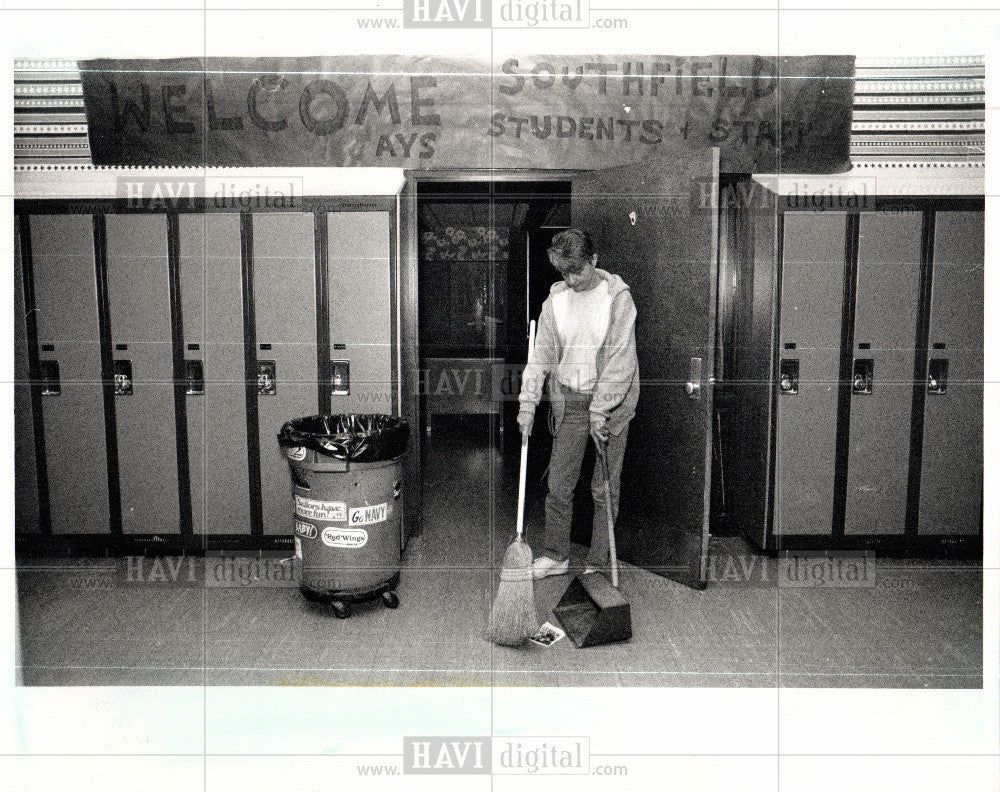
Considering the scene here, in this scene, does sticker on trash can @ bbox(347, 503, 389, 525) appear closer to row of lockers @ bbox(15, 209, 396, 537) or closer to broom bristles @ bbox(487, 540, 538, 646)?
broom bristles @ bbox(487, 540, 538, 646)

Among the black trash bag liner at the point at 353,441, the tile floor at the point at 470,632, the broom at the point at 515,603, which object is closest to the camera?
the tile floor at the point at 470,632

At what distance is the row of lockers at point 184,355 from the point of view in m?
3.63

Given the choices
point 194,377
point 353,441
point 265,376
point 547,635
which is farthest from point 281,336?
point 547,635

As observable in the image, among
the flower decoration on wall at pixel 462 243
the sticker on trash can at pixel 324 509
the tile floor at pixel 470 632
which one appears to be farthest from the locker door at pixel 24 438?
the flower decoration on wall at pixel 462 243

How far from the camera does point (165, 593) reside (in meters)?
3.30

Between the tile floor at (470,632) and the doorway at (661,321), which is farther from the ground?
the doorway at (661,321)

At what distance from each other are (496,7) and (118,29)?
76.8 inches

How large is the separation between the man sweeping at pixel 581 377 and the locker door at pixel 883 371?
1.32 m

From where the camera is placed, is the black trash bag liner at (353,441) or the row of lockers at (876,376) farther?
the row of lockers at (876,376)

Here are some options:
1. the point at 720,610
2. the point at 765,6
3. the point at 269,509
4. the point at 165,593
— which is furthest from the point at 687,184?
the point at 165,593

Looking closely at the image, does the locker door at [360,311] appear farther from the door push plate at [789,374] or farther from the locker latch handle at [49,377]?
the door push plate at [789,374]

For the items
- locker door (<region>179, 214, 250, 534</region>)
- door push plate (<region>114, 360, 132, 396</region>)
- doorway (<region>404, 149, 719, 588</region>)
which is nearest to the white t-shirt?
doorway (<region>404, 149, 719, 588</region>)

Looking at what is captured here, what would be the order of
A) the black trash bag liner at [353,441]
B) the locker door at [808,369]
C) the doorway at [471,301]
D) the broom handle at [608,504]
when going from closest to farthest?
the black trash bag liner at [353,441] < the broom handle at [608,504] < the locker door at [808,369] < the doorway at [471,301]

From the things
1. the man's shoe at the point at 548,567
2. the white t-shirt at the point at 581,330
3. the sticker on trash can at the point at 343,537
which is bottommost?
the man's shoe at the point at 548,567
